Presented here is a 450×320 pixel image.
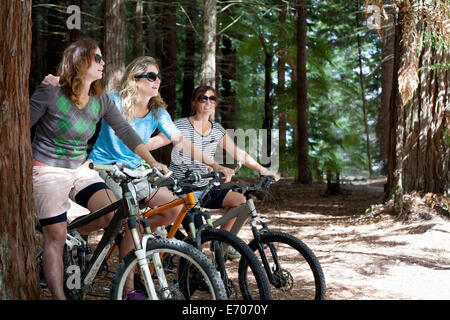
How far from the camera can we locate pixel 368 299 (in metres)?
4.51

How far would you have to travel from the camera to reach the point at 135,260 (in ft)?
10.3

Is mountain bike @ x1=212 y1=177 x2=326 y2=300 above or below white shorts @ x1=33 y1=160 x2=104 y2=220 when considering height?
below

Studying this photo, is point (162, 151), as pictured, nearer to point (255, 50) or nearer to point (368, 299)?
point (255, 50)

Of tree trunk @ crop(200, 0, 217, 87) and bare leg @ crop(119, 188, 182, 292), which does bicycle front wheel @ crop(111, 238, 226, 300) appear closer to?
bare leg @ crop(119, 188, 182, 292)

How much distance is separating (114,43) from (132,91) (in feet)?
21.1

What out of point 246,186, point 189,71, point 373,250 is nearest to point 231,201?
point 246,186

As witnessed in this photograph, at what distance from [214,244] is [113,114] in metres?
1.20

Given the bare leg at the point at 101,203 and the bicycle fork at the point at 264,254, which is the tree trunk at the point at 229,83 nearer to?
the bicycle fork at the point at 264,254

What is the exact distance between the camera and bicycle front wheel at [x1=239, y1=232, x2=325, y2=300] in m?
3.82

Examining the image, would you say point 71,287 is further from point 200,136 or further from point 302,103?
point 302,103

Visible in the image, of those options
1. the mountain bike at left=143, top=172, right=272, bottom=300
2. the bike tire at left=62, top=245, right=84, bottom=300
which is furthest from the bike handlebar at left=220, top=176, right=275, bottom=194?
the bike tire at left=62, top=245, right=84, bottom=300

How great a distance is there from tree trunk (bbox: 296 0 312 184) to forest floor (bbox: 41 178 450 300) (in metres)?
4.29

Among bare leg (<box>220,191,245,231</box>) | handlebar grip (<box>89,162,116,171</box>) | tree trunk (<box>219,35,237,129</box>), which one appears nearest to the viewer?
handlebar grip (<box>89,162,116,171</box>)

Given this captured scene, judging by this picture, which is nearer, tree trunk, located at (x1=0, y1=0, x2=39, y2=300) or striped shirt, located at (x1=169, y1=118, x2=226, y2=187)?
tree trunk, located at (x1=0, y1=0, x2=39, y2=300)
